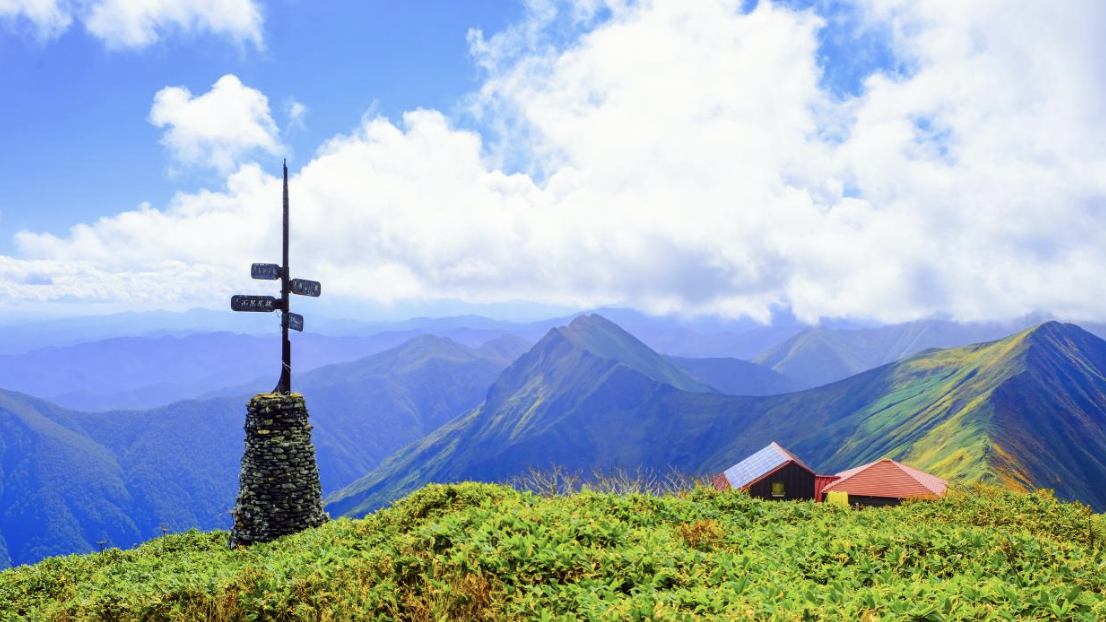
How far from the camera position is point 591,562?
9.59 m

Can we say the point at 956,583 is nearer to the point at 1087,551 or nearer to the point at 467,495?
the point at 1087,551

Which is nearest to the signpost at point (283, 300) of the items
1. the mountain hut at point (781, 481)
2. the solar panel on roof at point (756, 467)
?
the mountain hut at point (781, 481)

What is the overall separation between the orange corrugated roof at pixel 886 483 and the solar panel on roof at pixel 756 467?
430cm

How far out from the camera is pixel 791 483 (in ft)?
163

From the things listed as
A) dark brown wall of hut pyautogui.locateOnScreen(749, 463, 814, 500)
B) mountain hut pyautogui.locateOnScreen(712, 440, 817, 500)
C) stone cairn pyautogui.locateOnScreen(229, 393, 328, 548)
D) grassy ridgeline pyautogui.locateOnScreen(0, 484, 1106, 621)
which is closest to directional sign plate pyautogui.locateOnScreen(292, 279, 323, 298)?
stone cairn pyautogui.locateOnScreen(229, 393, 328, 548)

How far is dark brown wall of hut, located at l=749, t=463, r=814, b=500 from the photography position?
49469 mm

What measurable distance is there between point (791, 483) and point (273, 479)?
139 feet

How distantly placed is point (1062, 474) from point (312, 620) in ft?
645

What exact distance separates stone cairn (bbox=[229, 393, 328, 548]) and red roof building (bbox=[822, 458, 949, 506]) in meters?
41.6

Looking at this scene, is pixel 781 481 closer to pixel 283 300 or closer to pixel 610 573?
pixel 283 300

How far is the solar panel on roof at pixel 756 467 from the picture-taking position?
51062mm

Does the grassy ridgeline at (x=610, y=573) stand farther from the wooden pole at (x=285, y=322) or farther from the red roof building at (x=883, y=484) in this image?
the red roof building at (x=883, y=484)

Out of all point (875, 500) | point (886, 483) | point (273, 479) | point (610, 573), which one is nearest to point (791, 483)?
point (875, 500)

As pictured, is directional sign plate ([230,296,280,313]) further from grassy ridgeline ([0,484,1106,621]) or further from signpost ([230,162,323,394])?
grassy ridgeline ([0,484,1106,621])
